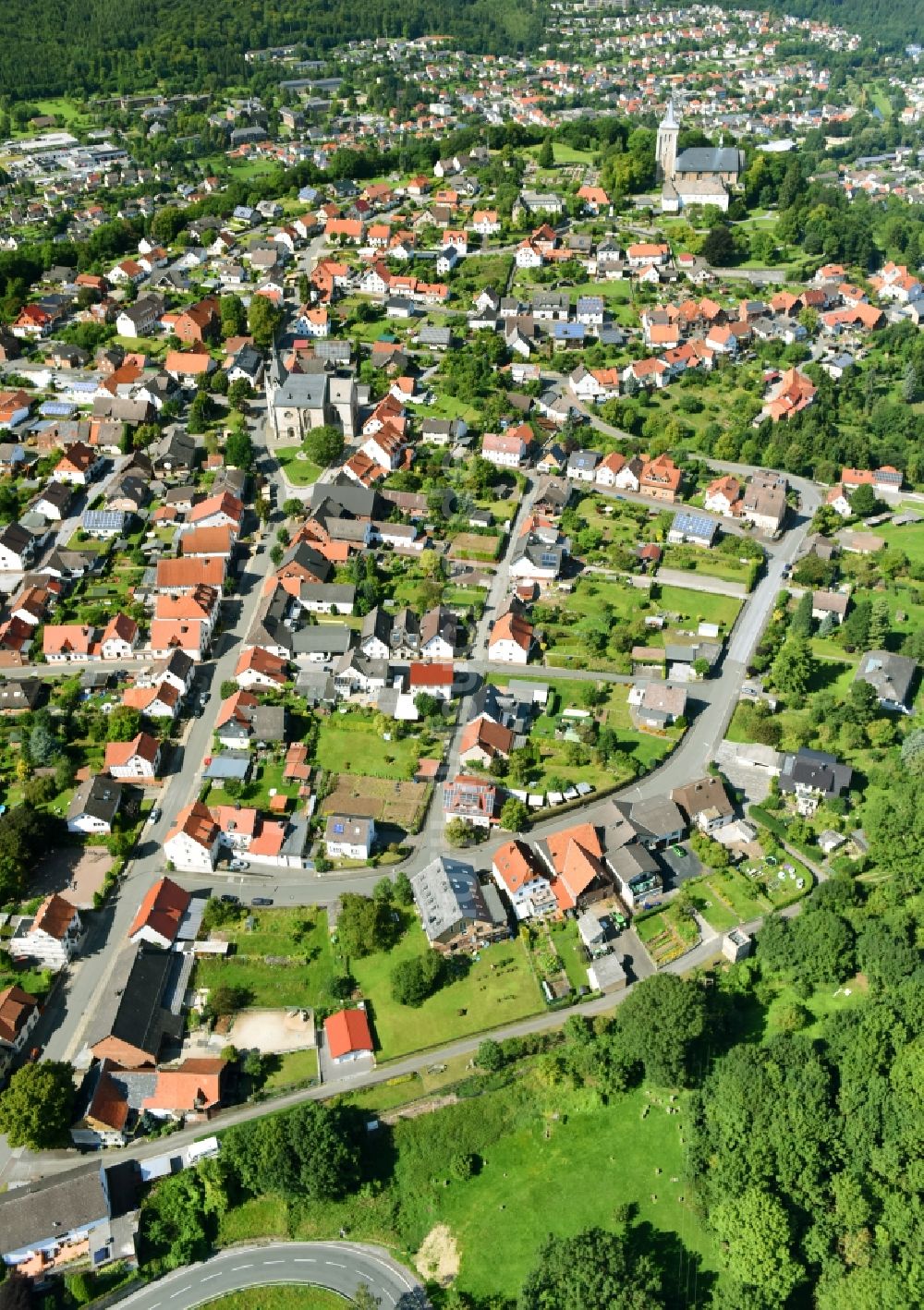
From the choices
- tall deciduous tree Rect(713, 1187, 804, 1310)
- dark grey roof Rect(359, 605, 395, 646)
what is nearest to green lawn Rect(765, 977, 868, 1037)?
tall deciduous tree Rect(713, 1187, 804, 1310)

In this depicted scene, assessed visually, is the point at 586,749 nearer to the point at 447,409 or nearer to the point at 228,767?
the point at 228,767

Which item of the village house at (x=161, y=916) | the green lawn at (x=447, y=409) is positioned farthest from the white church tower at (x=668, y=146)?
the village house at (x=161, y=916)

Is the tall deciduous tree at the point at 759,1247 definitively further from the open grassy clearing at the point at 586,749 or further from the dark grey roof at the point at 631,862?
the open grassy clearing at the point at 586,749

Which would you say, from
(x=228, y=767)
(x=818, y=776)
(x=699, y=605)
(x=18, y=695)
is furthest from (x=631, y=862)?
(x=18, y=695)

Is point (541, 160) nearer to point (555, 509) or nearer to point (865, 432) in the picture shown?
point (865, 432)

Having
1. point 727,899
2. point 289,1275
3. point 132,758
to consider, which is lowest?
point 289,1275

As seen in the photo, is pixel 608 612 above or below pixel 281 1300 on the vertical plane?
above

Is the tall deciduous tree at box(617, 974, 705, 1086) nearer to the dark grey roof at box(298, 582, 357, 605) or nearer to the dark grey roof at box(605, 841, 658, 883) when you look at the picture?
the dark grey roof at box(605, 841, 658, 883)

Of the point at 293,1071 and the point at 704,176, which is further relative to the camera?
the point at 704,176

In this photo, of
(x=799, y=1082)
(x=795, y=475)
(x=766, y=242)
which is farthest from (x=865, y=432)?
(x=799, y=1082)
